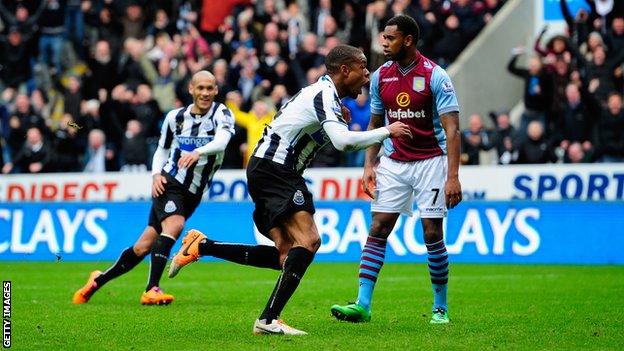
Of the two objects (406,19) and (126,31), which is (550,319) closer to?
(406,19)

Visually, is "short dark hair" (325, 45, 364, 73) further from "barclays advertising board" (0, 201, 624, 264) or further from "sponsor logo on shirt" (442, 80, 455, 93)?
"barclays advertising board" (0, 201, 624, 264)

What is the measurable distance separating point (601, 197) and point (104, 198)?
8.16m

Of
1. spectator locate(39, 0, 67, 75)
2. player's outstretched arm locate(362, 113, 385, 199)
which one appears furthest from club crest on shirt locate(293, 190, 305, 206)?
spectator locate(39, 0, 67, 75)

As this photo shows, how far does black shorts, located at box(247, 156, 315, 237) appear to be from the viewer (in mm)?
9156

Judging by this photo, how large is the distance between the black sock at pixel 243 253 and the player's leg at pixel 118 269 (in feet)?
7.27

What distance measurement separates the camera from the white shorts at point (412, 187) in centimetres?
1000

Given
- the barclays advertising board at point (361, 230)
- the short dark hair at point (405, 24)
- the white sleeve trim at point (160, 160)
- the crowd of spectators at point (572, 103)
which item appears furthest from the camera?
the crowd of spectators at point (572, 103)

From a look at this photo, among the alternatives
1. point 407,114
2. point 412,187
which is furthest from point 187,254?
point 407,114

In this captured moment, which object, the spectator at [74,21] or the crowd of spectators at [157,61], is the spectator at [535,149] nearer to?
the crowd of spectators at [157,61]

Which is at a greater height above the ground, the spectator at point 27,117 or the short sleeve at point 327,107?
the short sleeve at point 327,107

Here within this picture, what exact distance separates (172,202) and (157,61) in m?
12.1

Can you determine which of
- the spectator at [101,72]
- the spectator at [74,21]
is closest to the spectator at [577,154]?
the spectator at [101,72]

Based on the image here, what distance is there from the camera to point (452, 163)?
31.4 ft

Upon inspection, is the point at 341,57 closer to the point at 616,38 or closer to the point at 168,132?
the point at 168,132
